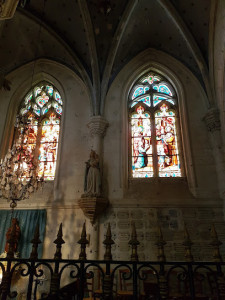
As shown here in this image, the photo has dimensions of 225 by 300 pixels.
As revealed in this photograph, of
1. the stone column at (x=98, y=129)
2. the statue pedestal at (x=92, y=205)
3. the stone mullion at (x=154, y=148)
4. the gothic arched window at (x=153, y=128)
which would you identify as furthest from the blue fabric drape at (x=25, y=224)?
the stone mullion at (x=154, y=148)

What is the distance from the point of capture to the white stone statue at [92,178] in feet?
25.2

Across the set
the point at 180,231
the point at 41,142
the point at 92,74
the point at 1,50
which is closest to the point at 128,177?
the point at 180,231

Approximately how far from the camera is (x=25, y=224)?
8039mm

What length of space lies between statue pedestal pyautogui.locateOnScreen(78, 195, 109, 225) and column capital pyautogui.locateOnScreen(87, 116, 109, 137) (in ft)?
8.28

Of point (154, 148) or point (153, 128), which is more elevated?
point (153, 128)

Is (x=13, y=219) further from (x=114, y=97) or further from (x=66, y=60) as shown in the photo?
(x=66, y=60)

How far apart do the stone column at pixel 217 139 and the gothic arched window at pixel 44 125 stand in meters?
5.72

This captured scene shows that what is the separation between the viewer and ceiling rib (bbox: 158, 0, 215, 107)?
9.09m

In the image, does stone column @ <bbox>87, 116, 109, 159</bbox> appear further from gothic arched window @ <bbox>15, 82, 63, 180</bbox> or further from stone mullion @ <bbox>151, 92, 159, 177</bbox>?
stone mullion @ <bbox>151, 92, 159, 177</bbox>

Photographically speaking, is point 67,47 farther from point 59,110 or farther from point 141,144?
point 141,144

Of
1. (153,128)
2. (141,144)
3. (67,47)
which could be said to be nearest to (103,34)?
(67,47)

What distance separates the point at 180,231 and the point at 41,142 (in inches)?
239

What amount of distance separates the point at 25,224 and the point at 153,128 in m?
5.66

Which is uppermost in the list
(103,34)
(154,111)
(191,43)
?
(103,34)
